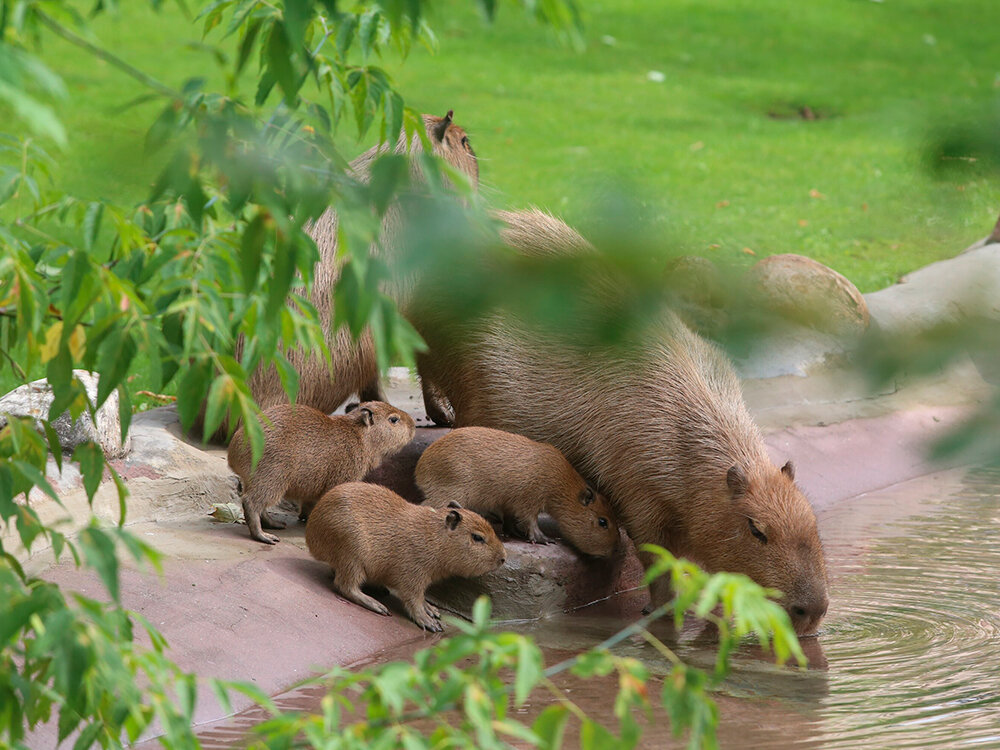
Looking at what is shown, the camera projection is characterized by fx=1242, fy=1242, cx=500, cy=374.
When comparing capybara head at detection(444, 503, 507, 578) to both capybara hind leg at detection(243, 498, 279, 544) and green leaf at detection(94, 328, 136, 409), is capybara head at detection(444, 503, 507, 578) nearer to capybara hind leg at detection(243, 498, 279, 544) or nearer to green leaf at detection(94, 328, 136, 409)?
capybara hind leg at detection(243, 498, 279, 544)

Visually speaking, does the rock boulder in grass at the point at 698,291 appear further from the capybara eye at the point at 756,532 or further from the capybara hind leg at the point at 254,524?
the capybara hind leg at the point at 254,524

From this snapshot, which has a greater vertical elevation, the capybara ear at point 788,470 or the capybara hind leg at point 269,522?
the capybara ear at point 788,470

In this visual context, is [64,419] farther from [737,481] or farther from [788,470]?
[788,470]

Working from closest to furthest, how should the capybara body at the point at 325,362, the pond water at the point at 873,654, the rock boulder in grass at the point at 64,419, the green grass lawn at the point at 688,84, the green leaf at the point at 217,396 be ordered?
1. the green leaf at the point at 217,396
2. the pond water at the point at 873,654
3. the rock boulder in grass at the point at 64,419
4. the capybara body at the point at 325,362
5. the green grass lawn at the point at 688,84

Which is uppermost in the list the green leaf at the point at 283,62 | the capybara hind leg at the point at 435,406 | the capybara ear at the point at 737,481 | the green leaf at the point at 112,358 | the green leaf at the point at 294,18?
the green leaf at the point at 294,18

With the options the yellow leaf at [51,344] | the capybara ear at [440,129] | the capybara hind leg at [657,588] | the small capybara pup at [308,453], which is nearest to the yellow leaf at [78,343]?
the yellow leaf at [51,344]

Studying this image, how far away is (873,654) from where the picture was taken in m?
4.67

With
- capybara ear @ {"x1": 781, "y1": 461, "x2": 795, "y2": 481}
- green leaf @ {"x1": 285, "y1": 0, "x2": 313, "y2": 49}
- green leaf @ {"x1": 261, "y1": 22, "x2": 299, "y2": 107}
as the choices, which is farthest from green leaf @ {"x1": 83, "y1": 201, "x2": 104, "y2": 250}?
capybara ear @ {"x1": 781, "y1": 461, "x2": 795, "y2": 481}

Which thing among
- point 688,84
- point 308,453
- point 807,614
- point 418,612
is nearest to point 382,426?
point 308,453

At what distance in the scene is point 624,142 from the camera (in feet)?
49.8

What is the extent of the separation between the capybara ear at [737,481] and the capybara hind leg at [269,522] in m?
1.90

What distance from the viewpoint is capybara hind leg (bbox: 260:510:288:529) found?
17.3 feet

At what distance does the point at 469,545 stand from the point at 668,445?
1.04 meters

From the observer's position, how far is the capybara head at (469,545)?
4809mm
